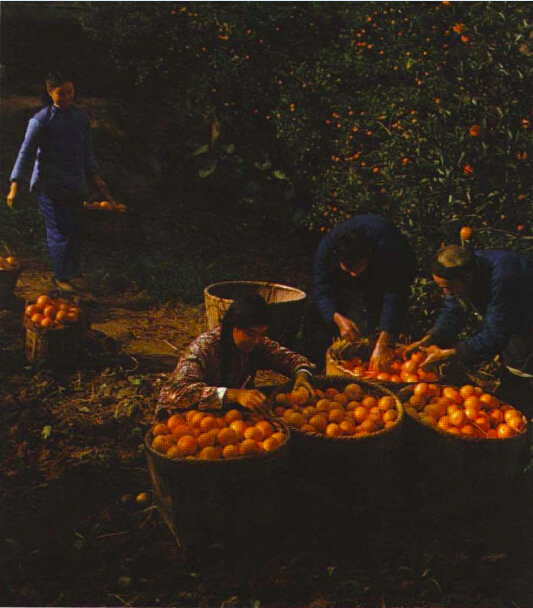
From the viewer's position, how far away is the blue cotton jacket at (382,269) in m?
4.80

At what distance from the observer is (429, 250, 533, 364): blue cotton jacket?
4.10 m

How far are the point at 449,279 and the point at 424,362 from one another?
684 mm

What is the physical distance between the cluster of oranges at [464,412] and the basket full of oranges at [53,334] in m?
2.80

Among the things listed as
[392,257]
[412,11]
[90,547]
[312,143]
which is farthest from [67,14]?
[90,547]

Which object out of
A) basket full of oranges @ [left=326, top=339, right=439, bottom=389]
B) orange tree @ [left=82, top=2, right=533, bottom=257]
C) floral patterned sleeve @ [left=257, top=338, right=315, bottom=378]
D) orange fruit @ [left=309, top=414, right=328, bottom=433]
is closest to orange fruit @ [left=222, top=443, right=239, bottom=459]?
orange fruit @ [left=309, top=414, right=328, bottom=433]

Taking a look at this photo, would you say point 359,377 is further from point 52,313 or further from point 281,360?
point 52,313

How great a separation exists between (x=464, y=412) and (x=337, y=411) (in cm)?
78

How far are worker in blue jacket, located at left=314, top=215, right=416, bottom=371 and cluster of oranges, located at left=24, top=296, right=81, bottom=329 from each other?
6.69ft

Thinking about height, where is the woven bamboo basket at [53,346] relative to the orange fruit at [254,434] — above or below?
below

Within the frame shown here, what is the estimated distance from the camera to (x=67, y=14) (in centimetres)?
858

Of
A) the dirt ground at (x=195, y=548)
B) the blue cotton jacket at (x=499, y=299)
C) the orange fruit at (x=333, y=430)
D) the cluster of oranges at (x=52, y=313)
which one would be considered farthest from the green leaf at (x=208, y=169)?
the orange fruit at (x=333, y=430)

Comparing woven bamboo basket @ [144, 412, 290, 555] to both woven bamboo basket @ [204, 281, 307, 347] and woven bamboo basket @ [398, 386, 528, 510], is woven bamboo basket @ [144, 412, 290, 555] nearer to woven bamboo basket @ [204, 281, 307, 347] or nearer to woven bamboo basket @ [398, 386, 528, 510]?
woven bamboo basket @ [398, 386, 528, 510]

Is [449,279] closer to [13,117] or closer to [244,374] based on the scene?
[244,374]

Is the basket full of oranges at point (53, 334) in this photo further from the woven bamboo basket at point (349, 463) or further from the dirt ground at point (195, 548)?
the woven bamboo basket at point (349, 463)
